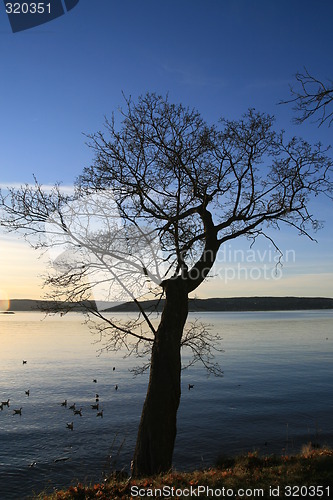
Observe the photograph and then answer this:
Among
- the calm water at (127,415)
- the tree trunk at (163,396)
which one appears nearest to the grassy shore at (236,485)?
the tree trunk at (163,396)

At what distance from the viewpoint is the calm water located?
62.3 ft

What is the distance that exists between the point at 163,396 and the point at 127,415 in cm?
1750

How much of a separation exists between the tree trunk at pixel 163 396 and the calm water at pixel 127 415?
1.91m

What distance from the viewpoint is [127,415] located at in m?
26.8

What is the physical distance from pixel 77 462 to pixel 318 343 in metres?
56.3

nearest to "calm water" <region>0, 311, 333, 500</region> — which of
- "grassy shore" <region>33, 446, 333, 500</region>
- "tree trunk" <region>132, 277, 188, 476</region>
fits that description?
"tree trunk" <region>132, 277, 188, 476</region>

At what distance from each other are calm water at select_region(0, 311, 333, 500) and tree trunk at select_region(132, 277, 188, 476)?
1907 mm

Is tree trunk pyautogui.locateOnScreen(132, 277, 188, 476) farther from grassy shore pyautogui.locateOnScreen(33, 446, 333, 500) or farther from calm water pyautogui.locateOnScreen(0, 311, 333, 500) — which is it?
calm water pyautogui.locateOnScreen(0, 311, 333, 500)

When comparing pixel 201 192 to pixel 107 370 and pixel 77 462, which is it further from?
pixel 107 370

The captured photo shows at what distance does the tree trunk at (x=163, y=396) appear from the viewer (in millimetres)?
10594

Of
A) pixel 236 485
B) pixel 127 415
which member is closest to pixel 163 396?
pixel 236 485

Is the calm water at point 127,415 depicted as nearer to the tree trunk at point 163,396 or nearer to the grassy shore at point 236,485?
the tree trunk at point 163,396

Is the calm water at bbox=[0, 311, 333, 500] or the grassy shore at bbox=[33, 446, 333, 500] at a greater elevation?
the grassy shore at bbox=[33, 446, 333, 500]

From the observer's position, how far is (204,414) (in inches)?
1057
